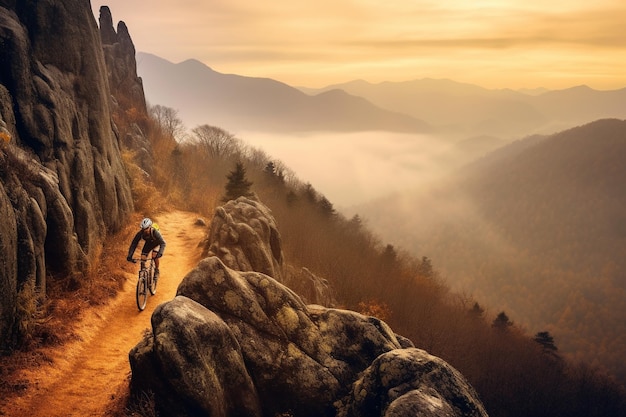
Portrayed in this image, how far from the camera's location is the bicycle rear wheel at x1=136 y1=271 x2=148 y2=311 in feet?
46.8

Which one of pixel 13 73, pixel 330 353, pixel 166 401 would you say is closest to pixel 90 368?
pixel 166 401

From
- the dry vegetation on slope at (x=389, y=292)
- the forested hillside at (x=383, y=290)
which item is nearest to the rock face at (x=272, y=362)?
the forested hillside at (x=383, y=290)

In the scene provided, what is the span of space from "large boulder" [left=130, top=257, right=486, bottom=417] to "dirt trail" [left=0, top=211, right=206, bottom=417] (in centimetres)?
181

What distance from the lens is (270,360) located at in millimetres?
10039

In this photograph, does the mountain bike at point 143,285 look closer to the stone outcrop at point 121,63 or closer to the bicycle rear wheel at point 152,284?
the bicycle rear wheel at point 152,284

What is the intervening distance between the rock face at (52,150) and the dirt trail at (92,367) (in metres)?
1.69

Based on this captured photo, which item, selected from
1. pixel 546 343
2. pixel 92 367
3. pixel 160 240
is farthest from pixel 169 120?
pixel 546 343

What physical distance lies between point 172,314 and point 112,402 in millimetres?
2881

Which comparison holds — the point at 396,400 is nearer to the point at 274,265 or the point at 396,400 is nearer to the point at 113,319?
the point at 113,319

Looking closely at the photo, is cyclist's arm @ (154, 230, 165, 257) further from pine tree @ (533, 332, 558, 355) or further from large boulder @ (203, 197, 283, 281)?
pine tree @ (533, 332, 558, 355)

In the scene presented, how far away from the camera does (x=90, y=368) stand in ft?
36.2

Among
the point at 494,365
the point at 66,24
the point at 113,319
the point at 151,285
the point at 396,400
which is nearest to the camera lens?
the point at 396,400

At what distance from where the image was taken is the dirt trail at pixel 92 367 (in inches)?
367

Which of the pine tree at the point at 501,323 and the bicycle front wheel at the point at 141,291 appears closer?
the bicycle front wheel at the point at 141,291
